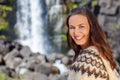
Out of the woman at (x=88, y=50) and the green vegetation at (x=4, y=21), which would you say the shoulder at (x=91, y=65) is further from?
the green vegetation at (x=4, y=21)

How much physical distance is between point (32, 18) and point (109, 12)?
453cm

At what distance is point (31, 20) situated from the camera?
628 inches

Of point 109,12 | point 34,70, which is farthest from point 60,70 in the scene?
point 109,12

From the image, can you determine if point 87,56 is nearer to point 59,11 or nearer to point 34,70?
point 34,70

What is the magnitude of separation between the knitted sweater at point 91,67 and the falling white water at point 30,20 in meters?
14.0

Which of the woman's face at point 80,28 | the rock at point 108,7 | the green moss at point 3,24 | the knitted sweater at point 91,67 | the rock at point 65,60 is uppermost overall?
the woman's face at point 80,28

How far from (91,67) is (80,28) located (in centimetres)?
24

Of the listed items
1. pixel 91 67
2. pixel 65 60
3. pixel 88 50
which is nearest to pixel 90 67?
pixel 91 67

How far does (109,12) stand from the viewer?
13445 millimetres

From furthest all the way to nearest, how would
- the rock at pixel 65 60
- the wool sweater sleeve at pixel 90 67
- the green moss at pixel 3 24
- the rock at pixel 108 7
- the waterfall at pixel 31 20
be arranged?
the waterfall at pixel 31 20 < the green moss at pixel 3 24 < the rock at pixel 108 7 < the rock at pixel 65 60 < the wool sweater sleeve at pixel 90 67

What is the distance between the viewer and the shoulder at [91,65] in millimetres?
1530

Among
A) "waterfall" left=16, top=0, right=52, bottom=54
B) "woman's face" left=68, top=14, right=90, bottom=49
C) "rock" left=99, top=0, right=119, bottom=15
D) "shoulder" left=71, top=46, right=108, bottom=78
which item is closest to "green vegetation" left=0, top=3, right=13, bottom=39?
"waterfall" left=16, top=0, right=52, bottom=54

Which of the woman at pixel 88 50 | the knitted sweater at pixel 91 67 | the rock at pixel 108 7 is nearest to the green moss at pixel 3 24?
the rock at pixel 108 7

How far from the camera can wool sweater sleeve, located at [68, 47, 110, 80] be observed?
1.53m
